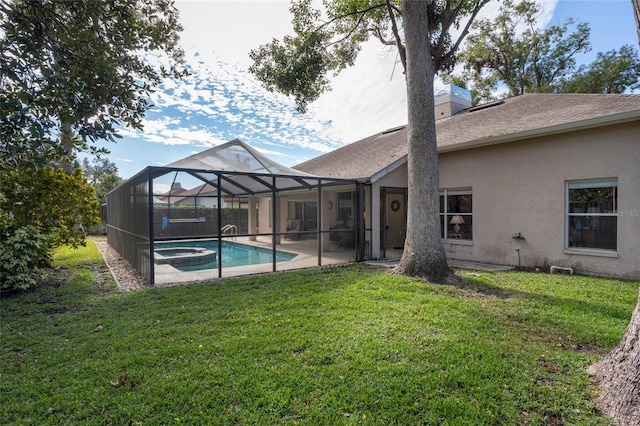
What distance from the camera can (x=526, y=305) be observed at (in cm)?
534

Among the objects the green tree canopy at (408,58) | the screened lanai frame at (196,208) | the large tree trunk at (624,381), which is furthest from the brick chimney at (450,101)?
the large tree trunk at (624,381)

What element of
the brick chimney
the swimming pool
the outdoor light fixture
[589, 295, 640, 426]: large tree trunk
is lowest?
the swimming pool

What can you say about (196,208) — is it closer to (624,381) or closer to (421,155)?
(421,155)

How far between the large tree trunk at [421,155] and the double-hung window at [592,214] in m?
3.73

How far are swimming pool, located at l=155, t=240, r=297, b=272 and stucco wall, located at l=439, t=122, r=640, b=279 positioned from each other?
6.43 metres

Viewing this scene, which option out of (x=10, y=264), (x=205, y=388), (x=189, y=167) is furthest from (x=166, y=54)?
(x=205, y=388)

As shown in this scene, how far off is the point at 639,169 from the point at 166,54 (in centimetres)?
1061

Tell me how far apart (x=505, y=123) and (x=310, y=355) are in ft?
31.7

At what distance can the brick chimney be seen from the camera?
14.9m

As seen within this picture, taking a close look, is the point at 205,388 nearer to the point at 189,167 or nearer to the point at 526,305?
the point at 526,305

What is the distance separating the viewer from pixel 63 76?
3584 mm

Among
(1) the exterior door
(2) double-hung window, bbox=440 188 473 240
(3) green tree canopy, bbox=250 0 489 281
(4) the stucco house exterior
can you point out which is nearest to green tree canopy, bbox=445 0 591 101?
(4) the stucco house exterior

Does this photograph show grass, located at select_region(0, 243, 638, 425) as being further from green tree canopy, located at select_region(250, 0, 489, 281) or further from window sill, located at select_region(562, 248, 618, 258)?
green tree canopy, located at select_region(250, 0, 489, 281)

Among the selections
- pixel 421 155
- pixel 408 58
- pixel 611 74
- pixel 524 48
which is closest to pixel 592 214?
pixel 421 155
